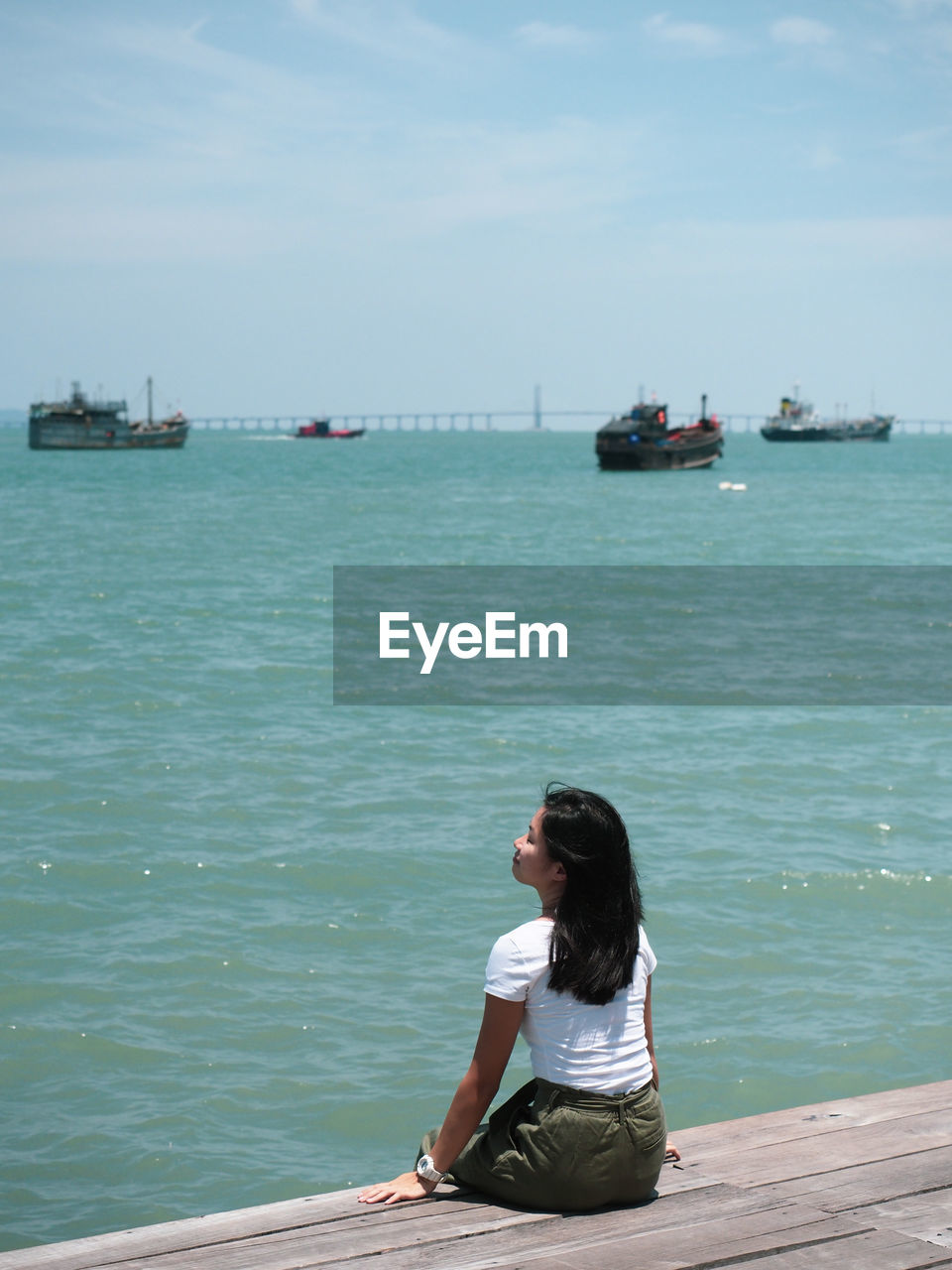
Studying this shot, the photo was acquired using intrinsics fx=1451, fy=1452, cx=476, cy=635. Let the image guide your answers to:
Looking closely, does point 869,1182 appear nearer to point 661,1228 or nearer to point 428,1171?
point 661,1228

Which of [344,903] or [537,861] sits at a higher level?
[537,861]

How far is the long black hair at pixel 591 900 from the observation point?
142 inches

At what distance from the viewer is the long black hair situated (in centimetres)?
362

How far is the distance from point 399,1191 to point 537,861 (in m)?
0.95

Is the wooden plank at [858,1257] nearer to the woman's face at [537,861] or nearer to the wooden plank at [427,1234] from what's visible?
the wooden plank at [427,1234]

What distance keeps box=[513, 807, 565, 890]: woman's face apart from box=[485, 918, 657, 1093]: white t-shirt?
0.12 meters

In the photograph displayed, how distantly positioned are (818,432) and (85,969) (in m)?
166

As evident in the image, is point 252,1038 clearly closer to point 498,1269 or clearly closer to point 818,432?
point 498,1269

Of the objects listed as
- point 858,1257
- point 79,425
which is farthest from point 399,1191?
point 79,425

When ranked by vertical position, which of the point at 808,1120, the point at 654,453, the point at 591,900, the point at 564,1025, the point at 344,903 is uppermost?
the point at 654,453

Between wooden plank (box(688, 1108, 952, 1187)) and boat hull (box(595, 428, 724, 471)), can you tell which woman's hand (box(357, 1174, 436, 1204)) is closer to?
wooden plank (box(688, 1108, 952, 1187))

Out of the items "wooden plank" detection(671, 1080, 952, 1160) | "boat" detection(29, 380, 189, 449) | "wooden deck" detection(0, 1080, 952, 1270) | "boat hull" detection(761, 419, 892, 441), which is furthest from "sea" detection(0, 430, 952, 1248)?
"boat hull" detection(761, 419, 892, 441)

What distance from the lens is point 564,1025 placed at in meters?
3.75

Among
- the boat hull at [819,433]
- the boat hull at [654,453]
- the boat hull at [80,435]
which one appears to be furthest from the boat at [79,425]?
the boat hull at [819,433]
